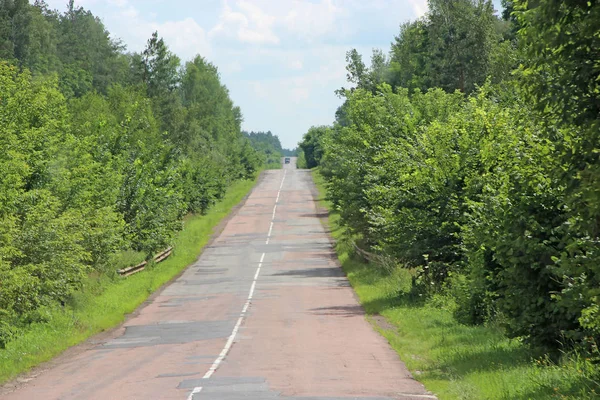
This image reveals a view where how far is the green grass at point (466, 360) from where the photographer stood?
14141 mm

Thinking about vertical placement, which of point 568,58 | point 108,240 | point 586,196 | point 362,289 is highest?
point 568,58

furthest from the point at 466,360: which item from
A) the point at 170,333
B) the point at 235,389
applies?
the point at 170,333

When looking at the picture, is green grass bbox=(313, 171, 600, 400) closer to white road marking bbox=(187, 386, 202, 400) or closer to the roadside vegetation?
the roadside vegetation

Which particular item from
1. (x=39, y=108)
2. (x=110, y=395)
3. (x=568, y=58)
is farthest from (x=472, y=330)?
(x=39, y=108)

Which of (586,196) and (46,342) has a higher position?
(586,196)

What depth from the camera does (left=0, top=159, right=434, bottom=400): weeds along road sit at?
55.5 feet

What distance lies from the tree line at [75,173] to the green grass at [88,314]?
0.50m

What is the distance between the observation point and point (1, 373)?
806 inches

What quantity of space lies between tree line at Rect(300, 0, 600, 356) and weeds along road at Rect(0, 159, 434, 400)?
263 centimetres

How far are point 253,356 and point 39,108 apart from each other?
18947 millimetres

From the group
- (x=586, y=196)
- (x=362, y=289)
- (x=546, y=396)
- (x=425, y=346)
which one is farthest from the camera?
(x=362, y=289)

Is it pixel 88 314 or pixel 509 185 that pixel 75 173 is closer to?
pixel 88 314

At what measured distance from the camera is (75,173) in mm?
34656

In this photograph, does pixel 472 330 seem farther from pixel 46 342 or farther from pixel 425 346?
pixel 46 342
